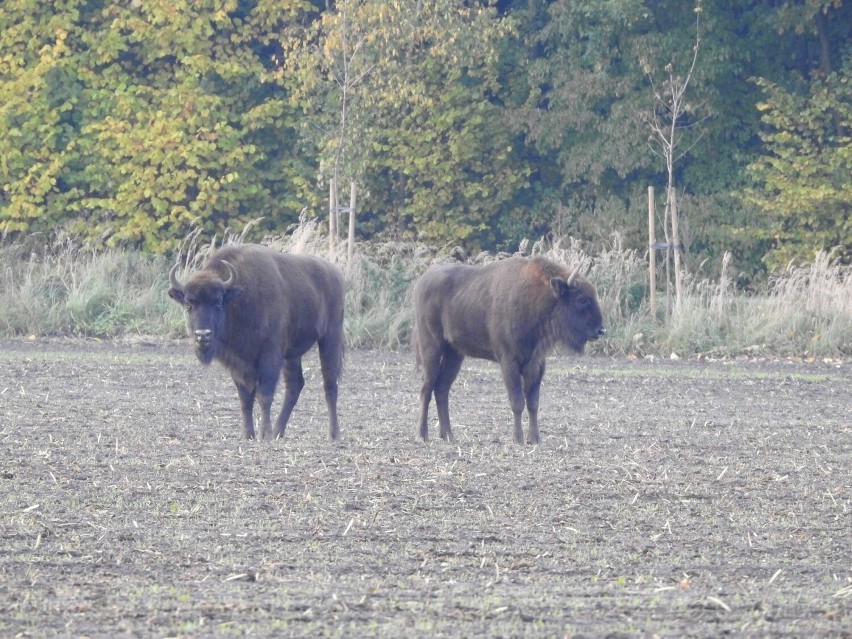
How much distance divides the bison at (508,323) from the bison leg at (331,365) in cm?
80

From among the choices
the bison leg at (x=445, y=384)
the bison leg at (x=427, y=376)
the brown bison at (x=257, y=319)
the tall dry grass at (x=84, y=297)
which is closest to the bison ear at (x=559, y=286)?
the bison leg at (x=445, y=384)

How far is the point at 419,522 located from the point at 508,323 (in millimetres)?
5032

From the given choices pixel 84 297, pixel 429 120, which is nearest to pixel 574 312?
pixel 84 297

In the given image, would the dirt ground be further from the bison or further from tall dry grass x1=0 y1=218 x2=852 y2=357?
tall dry grass x1=0 y1=218 x2=852 y2=357

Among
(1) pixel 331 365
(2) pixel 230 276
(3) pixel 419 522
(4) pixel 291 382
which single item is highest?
(2) pixel 230 276

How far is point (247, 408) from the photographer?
13445mm

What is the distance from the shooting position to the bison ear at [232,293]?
13305 mm

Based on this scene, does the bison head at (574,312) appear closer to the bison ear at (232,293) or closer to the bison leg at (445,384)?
the bison leg at (445,384)

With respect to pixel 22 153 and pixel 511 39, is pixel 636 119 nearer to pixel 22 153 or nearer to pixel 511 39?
pixel 511 39

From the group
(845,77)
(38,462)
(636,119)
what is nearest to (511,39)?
(636,119)

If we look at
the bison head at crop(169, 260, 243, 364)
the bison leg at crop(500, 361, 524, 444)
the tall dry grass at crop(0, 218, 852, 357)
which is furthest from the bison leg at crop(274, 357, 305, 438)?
the tall dry grass at crop(0, 218, 852, 357)

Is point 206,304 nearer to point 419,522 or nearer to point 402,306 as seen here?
point 419,522

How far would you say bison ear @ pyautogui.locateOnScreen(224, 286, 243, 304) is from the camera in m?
13.3

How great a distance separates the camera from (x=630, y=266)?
1036 inches
